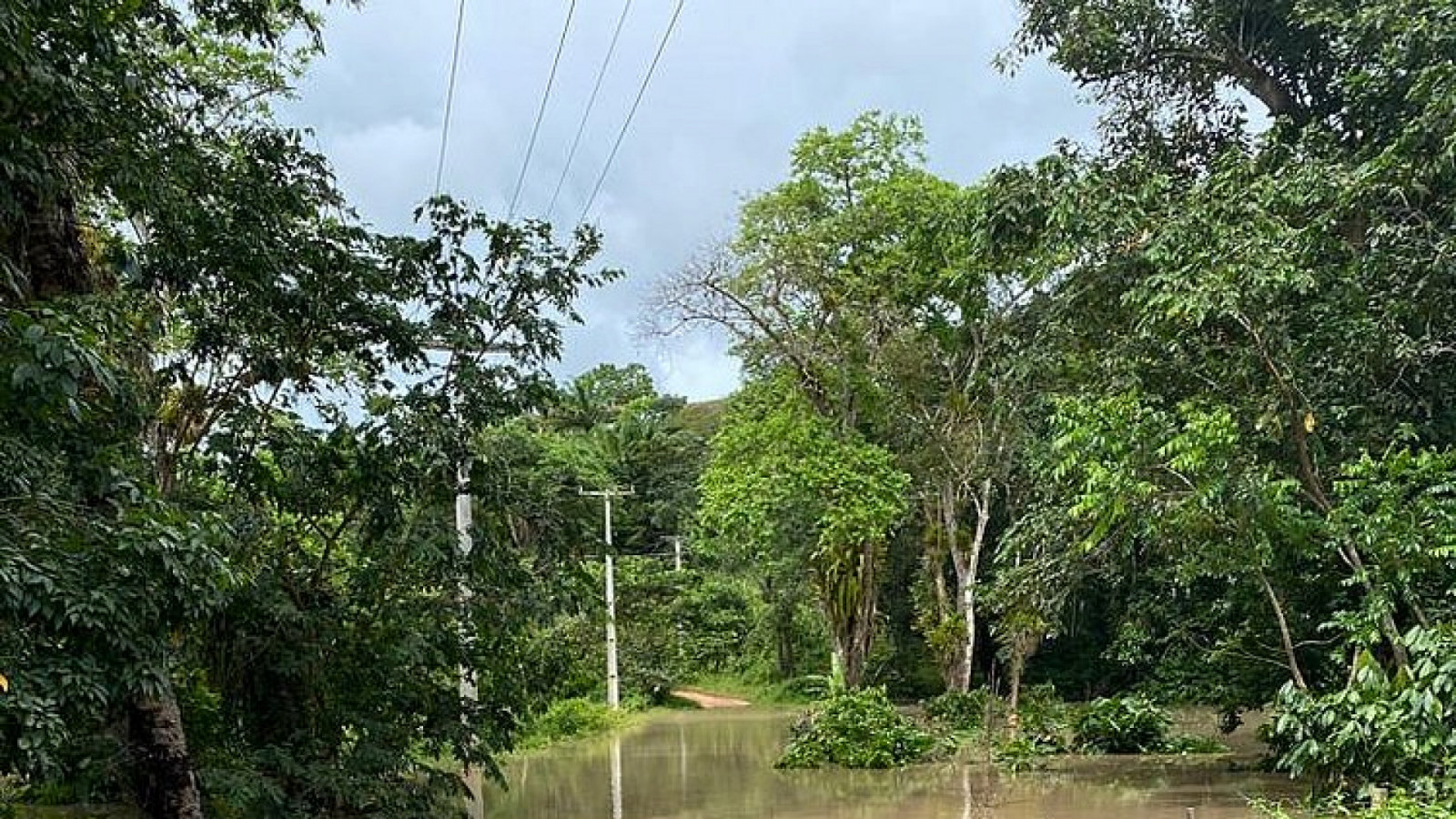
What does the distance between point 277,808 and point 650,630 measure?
67.1 ft

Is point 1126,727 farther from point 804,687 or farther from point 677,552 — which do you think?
point 677,552

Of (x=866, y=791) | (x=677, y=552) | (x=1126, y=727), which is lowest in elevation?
(x=866, y=791)

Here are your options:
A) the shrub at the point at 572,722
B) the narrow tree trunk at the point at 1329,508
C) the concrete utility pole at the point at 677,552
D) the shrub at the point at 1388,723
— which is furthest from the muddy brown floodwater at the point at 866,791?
the concrete utility pole at the point at 677,552

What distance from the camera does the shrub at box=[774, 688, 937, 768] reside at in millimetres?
14227

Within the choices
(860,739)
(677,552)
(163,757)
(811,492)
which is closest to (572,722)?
(811,492)

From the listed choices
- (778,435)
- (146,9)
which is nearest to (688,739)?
(778,435)

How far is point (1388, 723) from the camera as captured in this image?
712cm

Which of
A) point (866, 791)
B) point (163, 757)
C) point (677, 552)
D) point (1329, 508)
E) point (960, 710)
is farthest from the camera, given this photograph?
point (677, 552)

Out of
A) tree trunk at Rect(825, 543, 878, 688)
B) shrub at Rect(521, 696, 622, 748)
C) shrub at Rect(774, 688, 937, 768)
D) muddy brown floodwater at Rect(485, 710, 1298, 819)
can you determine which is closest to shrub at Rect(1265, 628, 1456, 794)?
muddy brown floodwater at Rect(485, 710, 1298, 819)

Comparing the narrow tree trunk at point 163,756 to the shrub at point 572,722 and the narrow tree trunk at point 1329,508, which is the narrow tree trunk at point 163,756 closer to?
the narrow tree trunk at point 1329,508

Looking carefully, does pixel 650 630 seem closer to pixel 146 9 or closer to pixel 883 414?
pixel 883 414

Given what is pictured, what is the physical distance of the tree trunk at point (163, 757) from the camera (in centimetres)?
547

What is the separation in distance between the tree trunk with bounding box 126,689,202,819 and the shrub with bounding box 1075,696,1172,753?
11.2 metres

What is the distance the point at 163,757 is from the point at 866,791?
8262 mm
